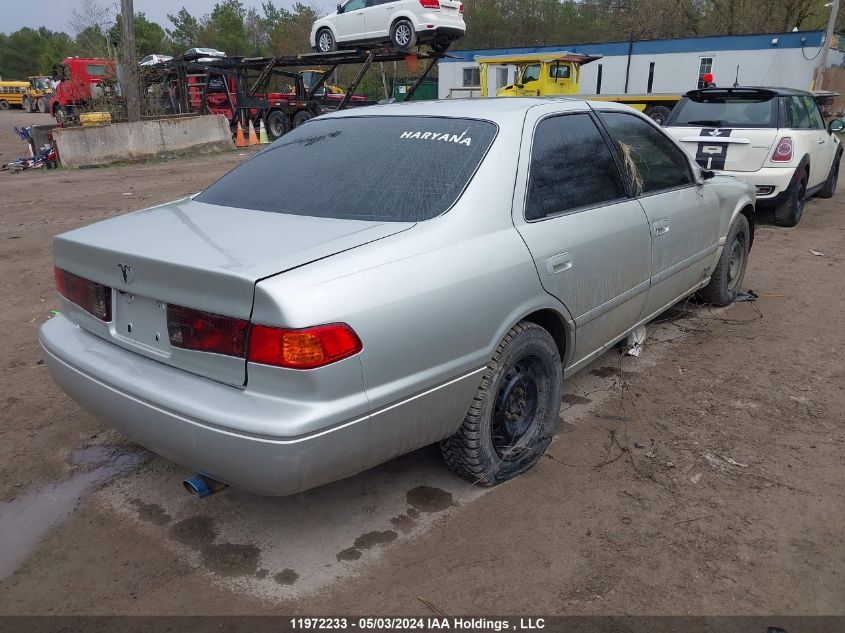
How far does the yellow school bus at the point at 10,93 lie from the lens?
1770 inches

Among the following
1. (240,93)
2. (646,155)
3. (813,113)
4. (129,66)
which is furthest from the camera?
(240,93)

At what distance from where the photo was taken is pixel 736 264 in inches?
207

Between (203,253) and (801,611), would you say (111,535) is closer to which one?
(203,253)

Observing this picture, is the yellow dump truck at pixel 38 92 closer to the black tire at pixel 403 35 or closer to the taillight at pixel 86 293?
the black tire at pixel 403 35

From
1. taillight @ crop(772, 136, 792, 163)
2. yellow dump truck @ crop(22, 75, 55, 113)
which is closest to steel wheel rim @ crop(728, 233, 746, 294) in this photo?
taillight @ crop(772, 136, 792, 163)

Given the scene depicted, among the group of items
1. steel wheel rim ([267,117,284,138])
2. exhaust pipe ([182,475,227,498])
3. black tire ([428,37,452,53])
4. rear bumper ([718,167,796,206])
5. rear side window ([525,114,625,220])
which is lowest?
exhaust pipe ([182,475,227,498])

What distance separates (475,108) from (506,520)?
1908mm

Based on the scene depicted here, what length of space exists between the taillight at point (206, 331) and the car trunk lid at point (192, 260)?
0.9 inches

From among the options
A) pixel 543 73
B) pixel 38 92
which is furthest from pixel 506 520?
pixel 38 92

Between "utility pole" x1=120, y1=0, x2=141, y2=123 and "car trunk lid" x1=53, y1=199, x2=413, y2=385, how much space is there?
15.1 m

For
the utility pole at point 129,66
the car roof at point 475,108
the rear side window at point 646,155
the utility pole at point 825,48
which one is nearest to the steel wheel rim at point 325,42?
the utility pole at point 129,66

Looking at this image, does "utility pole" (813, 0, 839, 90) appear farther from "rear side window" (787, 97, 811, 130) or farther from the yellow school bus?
the yellow school bus

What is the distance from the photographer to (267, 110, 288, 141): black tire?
66.8 ft

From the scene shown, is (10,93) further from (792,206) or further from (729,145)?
(792,206)
